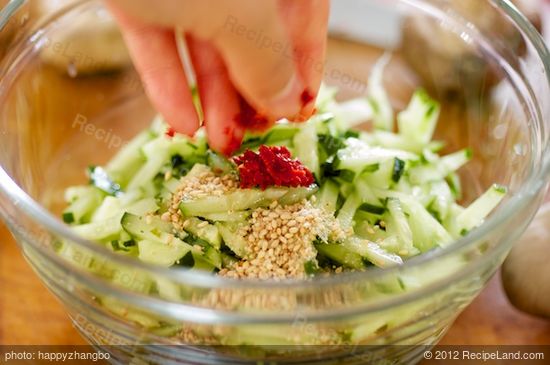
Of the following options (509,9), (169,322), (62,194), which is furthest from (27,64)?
(509,9)

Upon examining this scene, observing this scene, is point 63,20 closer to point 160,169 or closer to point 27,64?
point 27,64

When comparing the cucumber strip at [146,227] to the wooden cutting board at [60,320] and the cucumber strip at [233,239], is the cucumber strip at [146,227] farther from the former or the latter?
the wooden cutting board at [60,320]

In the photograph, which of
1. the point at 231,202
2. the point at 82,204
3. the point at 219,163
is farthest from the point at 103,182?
the point at 231,202

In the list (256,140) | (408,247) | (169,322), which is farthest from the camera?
(256,140)

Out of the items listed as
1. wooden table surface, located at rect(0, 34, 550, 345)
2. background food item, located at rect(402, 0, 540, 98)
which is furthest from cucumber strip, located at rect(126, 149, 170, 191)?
background food item, located at rect(402, 0, 540, 98)

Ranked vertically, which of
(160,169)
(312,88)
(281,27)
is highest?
(281,27)

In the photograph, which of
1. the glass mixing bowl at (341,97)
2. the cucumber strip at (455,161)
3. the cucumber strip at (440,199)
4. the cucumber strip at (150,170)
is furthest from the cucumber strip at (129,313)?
the cucumber strip at (455,161)

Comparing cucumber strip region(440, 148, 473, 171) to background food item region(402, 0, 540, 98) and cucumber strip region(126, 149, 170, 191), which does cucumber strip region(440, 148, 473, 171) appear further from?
cucumber strip region(126, 149, 170, 191)
